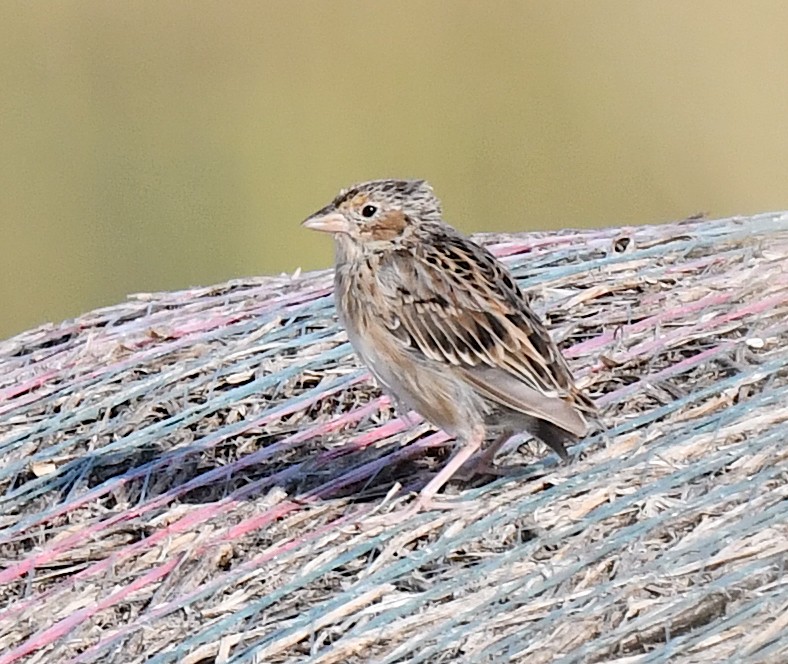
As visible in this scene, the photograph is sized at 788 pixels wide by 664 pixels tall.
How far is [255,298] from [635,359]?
1.40 metres

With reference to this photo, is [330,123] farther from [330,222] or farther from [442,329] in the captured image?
[442,329]

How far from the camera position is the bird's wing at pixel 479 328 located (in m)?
4.40

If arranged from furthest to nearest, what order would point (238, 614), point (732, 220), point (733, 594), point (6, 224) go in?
point (6, 224)
point (732, 220)
point (238, 614)
point (733, 594)

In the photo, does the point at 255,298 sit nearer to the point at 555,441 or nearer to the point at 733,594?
the point at 555,441

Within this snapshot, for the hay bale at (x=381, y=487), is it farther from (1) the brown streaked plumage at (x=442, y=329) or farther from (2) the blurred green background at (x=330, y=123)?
(2) the blurred green background at (x=330, y=123)

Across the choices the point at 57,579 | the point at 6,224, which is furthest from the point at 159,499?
the point at 6,224

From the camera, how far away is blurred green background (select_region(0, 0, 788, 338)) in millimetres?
10281

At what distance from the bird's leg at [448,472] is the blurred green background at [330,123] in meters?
5.49

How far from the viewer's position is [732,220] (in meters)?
5.57

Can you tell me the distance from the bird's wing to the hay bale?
7.9 inches

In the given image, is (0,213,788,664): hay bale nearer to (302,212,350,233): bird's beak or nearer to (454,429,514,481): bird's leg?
(454,429,514,481): bird's leg

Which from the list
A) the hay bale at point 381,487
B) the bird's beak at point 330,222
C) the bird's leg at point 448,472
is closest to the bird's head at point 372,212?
the bird's beak at point 330,222

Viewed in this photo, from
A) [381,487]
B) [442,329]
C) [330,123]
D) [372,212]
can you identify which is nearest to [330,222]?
[372,212]

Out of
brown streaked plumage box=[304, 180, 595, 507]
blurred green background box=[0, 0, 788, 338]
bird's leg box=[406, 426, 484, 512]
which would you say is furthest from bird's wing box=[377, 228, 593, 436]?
blurred green background box=[0, 0, 788, 338]
